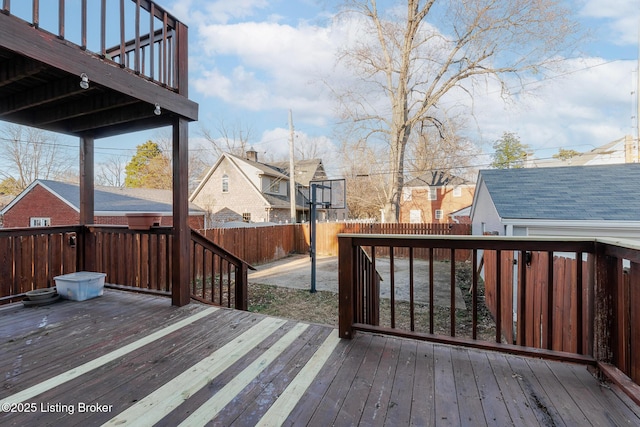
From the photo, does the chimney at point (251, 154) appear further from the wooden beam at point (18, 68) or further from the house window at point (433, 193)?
the wooden beam at point (18, 68)

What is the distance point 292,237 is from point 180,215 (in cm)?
927

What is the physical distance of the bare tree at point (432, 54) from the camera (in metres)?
11.1

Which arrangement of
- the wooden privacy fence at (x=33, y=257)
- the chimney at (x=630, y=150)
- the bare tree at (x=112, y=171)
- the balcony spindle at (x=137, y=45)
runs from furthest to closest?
the bare tree at (x=112, y=171) < the chimney at (x=630, y=150) < the wooden privacy fence at (x=33, y=257) < the balcony spindle at (x=137, y=45)

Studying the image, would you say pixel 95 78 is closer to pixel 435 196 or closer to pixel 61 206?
pixel 61 206

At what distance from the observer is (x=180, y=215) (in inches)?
129

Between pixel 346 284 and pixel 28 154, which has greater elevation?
pixel 28 154

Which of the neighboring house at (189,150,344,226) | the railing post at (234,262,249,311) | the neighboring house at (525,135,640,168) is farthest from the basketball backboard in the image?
the neighboring house at (525,135,640,168)

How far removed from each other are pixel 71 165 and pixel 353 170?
55.4ft

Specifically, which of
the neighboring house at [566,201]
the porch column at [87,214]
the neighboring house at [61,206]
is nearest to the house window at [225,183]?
the neighboring house at [61,206]

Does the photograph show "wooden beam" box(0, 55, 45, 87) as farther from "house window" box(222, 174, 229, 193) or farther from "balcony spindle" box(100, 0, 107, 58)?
"house window" box(222, 174, 229, 193)

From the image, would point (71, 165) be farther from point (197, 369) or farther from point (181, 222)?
point (197, 369)

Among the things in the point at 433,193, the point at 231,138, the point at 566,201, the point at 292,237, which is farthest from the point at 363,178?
the point at 566,201

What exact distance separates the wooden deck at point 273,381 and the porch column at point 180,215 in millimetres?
656

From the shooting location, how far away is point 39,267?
363 cm
